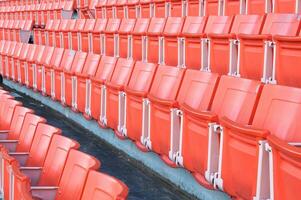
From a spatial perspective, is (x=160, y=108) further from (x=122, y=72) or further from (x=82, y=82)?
(x=82, y=82)

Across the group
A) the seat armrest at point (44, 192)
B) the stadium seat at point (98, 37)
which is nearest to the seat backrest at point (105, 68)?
the stadium seat at point (98, 37)

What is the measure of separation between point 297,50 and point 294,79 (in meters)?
0.06

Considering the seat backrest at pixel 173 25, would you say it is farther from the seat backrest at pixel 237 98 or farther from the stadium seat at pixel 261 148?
the stadium seat at pixel 261 148

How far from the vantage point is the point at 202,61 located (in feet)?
4.49

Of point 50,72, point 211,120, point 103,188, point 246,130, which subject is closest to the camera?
point 103,188

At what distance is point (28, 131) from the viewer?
41.7 inches

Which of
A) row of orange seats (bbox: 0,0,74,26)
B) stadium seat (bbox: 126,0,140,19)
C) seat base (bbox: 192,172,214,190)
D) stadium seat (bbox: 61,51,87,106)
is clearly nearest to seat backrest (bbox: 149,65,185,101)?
seat base (bbox: 192,172,214,190)

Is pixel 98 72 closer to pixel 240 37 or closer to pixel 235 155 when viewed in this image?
pixel 240 37

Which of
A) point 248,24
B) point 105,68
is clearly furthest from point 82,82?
point 248,24

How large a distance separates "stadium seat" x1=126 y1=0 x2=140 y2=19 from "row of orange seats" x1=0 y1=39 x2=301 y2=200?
0.58 m

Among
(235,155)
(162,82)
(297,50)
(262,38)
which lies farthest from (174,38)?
(235,155)

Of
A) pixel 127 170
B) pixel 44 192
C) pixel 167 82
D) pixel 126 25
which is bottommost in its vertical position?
pixel 127 170

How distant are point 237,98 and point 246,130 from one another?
195 millimetres

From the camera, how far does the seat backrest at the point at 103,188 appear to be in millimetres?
565
